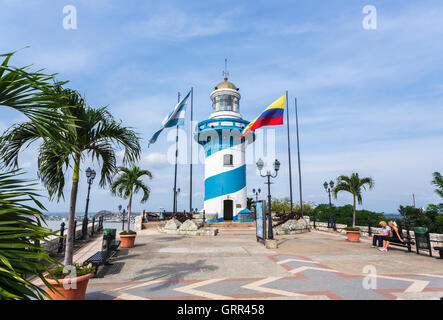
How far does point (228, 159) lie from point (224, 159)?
0.43m

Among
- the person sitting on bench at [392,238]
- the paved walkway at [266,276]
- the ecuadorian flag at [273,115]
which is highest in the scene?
the ecuadorian flag at [273,115]

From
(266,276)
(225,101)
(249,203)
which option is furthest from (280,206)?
(266,276)

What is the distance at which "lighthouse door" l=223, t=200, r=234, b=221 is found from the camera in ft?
84.9

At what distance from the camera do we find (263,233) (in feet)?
42.1

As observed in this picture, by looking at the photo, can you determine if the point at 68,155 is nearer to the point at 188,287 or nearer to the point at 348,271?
the point at 188,287

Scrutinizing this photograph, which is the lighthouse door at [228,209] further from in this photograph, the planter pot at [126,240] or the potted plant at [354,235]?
the planter pot at [126,240]

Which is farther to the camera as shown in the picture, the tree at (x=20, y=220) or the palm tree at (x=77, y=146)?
the palm tree at (x=77, y=146)

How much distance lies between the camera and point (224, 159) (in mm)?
26766

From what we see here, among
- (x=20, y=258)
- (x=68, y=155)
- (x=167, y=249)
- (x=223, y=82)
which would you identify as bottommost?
(x=167, y=249)

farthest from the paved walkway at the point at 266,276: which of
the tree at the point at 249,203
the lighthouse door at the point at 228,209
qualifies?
the tree at the point at 249,203

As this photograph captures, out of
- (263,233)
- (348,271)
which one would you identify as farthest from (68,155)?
(263,233)

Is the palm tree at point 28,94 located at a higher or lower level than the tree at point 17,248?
higher

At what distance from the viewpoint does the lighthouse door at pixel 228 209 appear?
2589 centimetres
